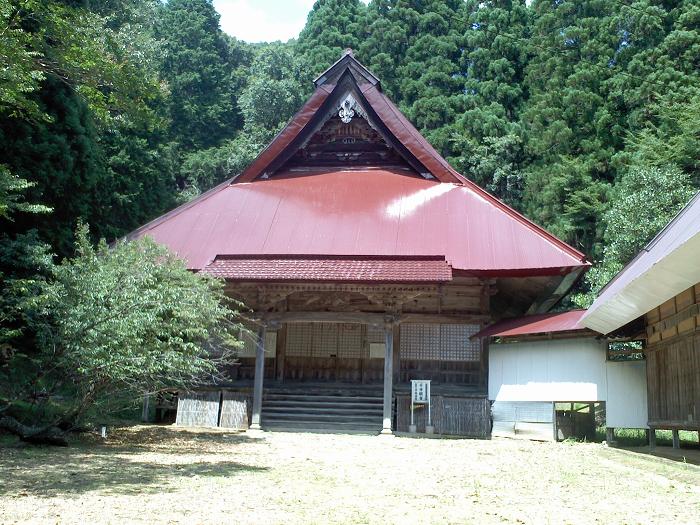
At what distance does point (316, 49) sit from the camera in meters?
39.3

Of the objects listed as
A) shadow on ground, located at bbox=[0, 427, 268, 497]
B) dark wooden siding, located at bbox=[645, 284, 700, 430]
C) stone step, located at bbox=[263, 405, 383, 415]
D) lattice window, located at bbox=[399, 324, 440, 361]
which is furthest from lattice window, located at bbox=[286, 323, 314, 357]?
dark wooden siding, located at bbox=[645, 284, 700, 430]

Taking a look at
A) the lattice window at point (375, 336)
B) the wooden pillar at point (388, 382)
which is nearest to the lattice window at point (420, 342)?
the lattice window at point (375, 336)

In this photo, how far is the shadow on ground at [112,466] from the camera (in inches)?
254

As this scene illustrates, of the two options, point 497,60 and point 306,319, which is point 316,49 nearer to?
point 497,60

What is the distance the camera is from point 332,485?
22.8ft

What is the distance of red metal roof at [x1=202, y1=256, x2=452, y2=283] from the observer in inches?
523

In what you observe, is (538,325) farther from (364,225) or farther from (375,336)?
(364,225)

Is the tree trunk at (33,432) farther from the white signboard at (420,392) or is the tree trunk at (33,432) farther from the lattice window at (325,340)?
the lattice window at (325,340)

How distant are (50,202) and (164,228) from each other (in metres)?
2.76

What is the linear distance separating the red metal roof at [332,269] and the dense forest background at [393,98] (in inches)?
125

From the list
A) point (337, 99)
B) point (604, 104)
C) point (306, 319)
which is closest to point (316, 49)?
point (604, 104)

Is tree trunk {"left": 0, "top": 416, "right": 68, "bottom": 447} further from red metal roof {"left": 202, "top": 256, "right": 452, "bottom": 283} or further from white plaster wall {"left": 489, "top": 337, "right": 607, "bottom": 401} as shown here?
white plaster wall {"left": 489, "top": 337, "right": 607, "bottom": 401}

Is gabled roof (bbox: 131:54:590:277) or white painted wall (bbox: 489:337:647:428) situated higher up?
gabled roof (bbox: 131:54:590:277)

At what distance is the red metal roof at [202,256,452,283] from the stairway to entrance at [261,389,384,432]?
3081 millimetres
